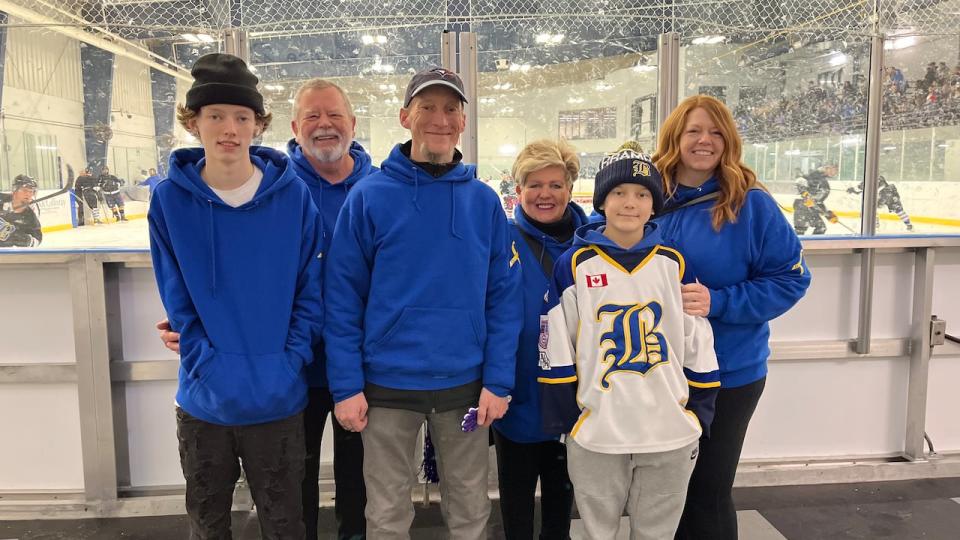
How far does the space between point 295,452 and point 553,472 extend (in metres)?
0.77

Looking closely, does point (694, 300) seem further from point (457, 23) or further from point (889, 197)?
point (889, 197)

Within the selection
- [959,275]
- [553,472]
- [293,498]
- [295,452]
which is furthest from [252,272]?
[959,275]

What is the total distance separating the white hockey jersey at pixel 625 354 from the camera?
1557mm

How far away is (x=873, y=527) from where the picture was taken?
249cm

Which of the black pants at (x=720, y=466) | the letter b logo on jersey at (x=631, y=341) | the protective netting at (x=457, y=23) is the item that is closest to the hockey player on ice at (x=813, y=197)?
the protective netting at (x=457, y=23)

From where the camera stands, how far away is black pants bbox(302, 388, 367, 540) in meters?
1.94

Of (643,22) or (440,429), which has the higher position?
(643,22)

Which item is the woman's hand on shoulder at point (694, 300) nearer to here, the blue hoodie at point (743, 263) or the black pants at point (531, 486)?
the blue hoodie at point (743, 263)

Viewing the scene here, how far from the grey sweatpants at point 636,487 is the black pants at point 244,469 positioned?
0.75 m

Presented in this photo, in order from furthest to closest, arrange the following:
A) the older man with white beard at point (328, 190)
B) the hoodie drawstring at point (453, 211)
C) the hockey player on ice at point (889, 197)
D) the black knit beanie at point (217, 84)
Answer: the hockey player on ice at point (889, 197)
the older man with white beard at point (328, 190)
the hoodie drawstring at point (453, 211)
the black knit beanie at point (217, 84)

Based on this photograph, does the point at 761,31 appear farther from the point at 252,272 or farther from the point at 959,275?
the point at 252,272

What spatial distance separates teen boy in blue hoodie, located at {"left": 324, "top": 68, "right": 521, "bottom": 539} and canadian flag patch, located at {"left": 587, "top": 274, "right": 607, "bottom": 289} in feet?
0.66

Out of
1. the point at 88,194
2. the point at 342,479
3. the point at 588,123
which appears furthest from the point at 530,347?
the point at 88,194

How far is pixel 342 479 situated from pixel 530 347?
770 mm
